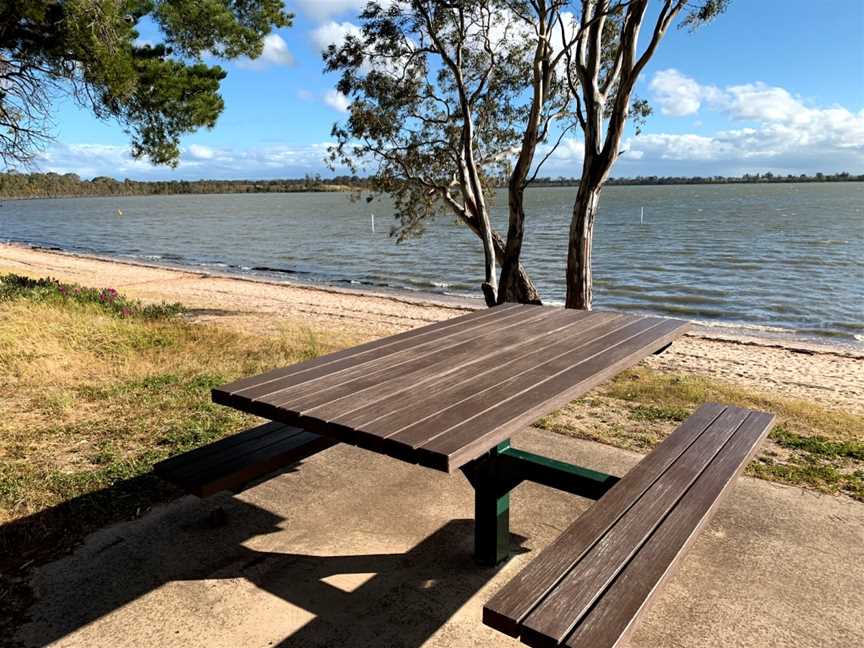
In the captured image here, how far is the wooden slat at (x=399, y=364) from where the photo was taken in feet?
9.12

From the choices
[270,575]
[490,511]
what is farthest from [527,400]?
[270,575]

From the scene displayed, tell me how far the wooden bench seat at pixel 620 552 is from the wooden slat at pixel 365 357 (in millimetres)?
1329

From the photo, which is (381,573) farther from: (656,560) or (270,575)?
(656,560)

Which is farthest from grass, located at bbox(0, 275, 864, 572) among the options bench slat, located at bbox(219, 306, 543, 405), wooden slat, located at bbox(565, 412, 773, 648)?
wooden slat, located at bbox(565, 412, 773, 648)

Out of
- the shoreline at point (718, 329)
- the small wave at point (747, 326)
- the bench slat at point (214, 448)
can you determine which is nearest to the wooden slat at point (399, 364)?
the bench slat at point (214, 448)

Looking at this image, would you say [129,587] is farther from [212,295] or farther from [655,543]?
[212,295]

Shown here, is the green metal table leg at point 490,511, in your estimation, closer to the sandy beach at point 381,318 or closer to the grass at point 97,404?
the grass at point 97,404

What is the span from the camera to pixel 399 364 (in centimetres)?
322

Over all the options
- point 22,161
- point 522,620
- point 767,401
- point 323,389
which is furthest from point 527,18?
point 522,620

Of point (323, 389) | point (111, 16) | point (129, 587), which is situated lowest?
point (129, 587)

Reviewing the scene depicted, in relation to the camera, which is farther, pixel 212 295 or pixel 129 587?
pixel 212 295

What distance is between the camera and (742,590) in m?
2.96

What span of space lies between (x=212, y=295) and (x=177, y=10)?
8.77 m

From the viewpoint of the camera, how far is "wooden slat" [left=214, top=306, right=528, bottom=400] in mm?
2916
